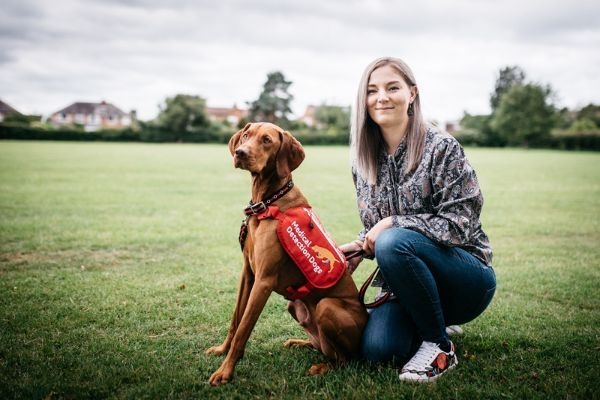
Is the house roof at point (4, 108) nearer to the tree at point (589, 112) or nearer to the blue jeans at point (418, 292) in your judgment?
the blue jeans at point (418, 292)

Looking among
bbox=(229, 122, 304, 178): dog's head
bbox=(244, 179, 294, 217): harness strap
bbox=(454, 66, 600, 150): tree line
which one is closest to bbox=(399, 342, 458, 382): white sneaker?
bbox=(244, 179, 294, 217): harness strap

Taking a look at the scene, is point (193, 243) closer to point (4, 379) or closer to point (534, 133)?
point (4, 379)

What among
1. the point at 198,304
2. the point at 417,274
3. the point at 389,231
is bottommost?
the point at 198,304

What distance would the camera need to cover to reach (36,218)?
8.39 metres

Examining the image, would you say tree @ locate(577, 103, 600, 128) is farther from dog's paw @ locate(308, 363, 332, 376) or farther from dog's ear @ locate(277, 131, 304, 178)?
dog's paw @ locate(308, 363, 332, 376)

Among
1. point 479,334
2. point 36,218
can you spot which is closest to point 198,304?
point 479,334

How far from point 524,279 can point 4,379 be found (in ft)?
17.2

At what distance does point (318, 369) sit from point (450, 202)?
145 cm

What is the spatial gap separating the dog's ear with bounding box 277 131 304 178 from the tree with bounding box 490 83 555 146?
6547 centimetres

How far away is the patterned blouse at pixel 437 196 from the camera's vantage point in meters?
3.11

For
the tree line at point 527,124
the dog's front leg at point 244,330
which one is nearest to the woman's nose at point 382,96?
the dog's front leg at point 244,330

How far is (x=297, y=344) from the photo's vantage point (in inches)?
144

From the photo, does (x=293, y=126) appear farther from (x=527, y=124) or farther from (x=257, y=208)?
(x=257, y=208)

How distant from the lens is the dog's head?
3.35m
